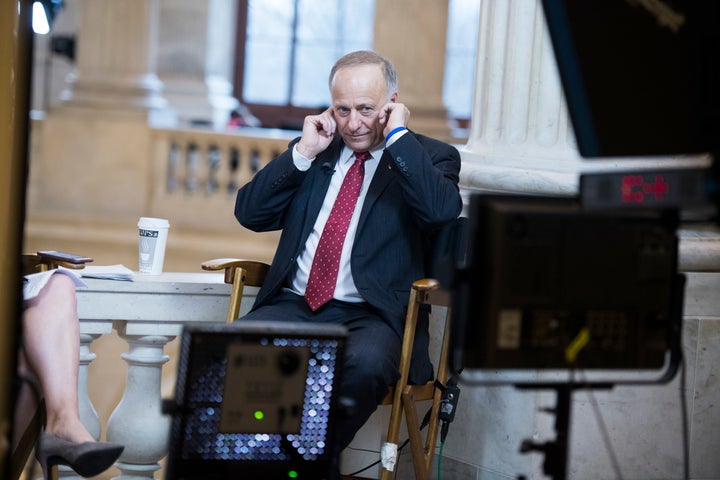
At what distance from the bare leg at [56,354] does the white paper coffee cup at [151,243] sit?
548 millimetres

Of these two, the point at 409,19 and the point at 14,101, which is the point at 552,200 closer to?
the point at 14,101

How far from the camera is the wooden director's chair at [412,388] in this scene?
9.95 feet

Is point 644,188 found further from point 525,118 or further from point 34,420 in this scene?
point 34,420

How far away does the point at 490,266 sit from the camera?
1.94 meters

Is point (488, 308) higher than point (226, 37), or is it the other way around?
point (226, 37)

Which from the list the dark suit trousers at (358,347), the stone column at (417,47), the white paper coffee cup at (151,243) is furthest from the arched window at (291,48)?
the dark suit trousers at (358,347)

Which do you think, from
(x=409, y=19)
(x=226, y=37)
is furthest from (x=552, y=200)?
(x=226, y=37)

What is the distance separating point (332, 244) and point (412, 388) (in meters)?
0.44

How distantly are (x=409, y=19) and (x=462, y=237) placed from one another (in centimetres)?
529

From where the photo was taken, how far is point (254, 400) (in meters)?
2.34

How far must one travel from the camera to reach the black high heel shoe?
8.44 ft

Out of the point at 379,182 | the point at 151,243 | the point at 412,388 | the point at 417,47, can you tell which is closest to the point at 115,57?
the point at 417,47

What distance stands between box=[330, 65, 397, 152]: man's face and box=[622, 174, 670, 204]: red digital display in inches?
53.0

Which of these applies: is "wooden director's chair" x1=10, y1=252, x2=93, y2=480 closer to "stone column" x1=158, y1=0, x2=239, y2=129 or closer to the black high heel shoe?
the black high heel shoe
